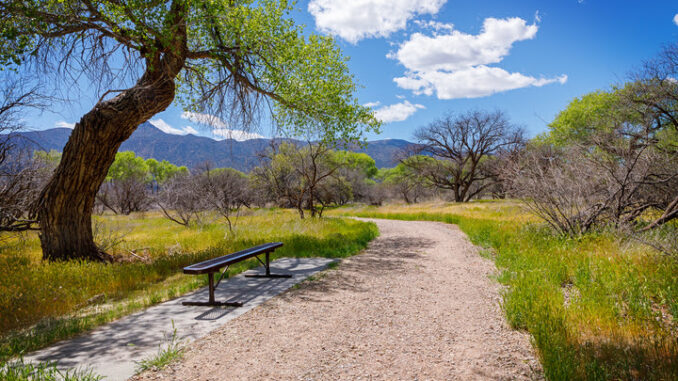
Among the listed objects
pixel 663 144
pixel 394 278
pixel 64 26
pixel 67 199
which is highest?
pixel 64 26

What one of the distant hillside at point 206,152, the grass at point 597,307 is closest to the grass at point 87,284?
the distant hillside at point 206,152

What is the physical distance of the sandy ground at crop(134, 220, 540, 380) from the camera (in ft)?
10.8

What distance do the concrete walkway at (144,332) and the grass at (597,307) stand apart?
375cm

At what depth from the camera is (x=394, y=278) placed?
23.7 feet

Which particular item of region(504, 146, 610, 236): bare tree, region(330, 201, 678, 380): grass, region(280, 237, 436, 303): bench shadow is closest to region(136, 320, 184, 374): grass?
region(280, 237, 436, 303): bench shadow

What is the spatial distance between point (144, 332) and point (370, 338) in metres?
2.71

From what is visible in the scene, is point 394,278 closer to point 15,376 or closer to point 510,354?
point 510,354

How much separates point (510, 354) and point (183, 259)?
303 inches

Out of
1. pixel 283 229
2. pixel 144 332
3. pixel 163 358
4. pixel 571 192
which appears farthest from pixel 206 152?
pixel 163 358

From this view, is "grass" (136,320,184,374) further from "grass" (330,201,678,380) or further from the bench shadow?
"grass" (330,201,678,380)

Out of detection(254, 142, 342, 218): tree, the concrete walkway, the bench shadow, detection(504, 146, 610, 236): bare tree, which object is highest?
detection(254, 142, 342, 218): tree

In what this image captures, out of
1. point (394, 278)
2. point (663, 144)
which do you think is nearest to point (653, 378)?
A: point (394, 278)

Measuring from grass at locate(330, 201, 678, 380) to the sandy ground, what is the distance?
0.29 meters

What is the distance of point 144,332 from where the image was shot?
4.24 m
